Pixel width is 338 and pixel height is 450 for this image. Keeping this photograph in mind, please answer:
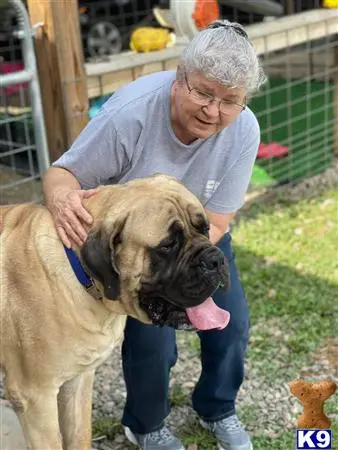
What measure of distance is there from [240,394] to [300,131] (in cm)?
395

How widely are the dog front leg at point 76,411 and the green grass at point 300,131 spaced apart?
3927mm

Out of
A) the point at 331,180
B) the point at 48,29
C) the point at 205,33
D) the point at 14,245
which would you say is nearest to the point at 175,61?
the point at 48,29

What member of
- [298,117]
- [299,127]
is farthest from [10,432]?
[299,127]

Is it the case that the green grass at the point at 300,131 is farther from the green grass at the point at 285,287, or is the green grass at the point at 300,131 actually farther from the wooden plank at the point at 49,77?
the wooden plank at the point at 49,77

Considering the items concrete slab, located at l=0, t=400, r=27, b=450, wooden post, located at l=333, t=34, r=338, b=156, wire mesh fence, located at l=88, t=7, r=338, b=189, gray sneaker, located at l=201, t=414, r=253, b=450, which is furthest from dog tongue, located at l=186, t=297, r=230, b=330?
wooden post, located at l=333, t=34, r=338, b=156

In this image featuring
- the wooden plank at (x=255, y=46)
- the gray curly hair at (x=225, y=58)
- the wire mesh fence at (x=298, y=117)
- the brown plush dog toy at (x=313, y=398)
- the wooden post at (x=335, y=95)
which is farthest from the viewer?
the wooden post at (x=335, y=95)

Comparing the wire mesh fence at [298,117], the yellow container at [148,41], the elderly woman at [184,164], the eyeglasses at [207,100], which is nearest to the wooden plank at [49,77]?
the wire mesh fence at [298,117]

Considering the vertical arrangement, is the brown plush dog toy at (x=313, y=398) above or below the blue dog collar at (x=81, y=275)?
below

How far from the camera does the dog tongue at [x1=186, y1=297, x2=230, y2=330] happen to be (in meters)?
2.44

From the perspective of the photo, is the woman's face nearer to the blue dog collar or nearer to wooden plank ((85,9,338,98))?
the blue dog collar

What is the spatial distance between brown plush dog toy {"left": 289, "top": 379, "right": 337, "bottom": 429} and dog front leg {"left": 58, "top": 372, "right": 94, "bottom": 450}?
82 cm

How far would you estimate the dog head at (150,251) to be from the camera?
225 cm

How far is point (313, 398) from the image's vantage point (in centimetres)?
279

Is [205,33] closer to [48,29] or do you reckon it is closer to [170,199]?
[170,199]
